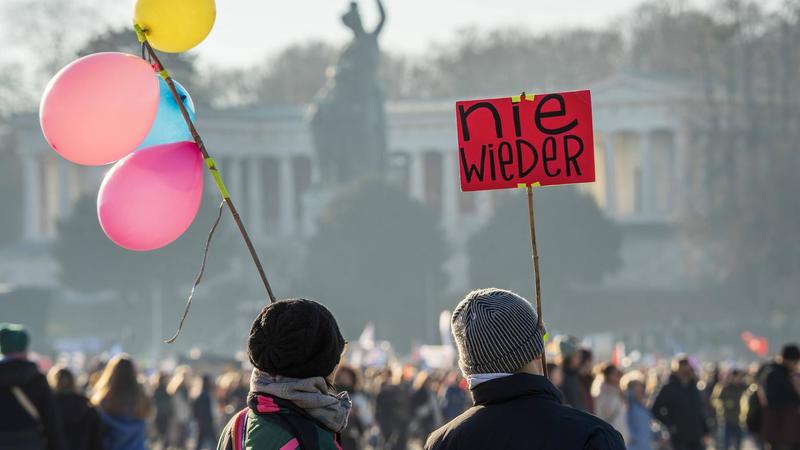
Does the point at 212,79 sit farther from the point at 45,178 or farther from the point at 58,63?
the point at 58,63

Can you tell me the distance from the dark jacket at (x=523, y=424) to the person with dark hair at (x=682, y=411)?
33.7 ft

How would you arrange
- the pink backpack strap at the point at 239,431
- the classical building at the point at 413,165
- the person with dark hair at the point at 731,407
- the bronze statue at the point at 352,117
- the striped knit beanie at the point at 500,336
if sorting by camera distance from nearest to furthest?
the striped knit beanie at the point at 500,336 → the pink backpack strap at the point at 239,431 → the person with dark hair at the point at 731,407 → the bronze statue at the point at 352,117 → the classical building at the point at 413,165

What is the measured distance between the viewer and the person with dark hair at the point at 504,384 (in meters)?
5.16

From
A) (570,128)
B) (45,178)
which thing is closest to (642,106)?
(45,178)

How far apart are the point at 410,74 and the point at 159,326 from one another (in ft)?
181

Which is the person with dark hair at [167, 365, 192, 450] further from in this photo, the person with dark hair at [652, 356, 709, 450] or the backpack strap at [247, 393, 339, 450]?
the backpack strap at [247, 393, 339, 450]

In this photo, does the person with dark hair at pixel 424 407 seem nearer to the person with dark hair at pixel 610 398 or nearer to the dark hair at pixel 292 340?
the person with dark hair at pixel 610 398

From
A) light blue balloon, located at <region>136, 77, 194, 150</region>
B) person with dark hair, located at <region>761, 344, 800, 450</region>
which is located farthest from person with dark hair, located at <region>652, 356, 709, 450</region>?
light blue balloon, located at <region>136, 77, 194, 150</region>

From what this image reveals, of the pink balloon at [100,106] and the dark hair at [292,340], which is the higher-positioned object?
the pink balloon at [100,106]

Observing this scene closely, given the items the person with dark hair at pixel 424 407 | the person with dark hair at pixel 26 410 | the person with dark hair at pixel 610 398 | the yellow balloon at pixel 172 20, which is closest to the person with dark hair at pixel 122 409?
the person with dark hair at pixel 26 410

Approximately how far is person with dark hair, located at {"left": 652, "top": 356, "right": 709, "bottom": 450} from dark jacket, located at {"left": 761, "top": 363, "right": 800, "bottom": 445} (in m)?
1.08

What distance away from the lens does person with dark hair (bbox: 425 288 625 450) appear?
5.16 metres

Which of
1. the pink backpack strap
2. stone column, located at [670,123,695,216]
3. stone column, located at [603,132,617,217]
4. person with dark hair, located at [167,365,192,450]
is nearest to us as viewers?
the pink backpack strap

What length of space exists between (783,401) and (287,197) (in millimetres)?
80986
